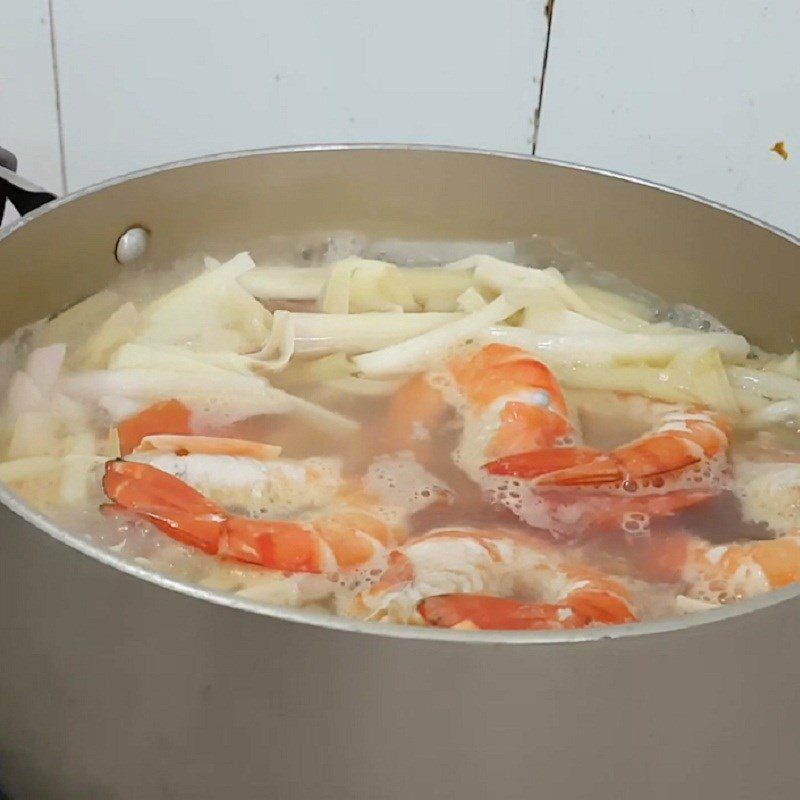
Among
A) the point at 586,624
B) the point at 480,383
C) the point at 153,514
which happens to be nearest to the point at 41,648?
the point at 153,514

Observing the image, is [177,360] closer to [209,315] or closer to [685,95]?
[209,315]

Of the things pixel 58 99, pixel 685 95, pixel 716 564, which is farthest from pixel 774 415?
pixel 58 99

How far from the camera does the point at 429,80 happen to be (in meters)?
1.06

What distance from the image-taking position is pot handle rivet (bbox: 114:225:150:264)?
2.87 ft

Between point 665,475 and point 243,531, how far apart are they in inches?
12.4

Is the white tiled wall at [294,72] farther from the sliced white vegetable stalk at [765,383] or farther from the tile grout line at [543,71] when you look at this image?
the sliced white vegetable stalk at [765,383]

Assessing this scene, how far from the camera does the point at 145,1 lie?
1.06 meters

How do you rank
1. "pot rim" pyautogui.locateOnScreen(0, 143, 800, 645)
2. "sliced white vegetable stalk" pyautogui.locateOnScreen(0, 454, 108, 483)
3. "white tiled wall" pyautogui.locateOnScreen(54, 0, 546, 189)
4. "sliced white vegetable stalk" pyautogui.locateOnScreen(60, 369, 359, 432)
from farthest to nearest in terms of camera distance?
"white tiled wall" pyautogui.locateOnScreen(54, 0, 546, 189), "sliced white vegetable stalk" pyautogui.locateOnScreen(60, 369, 359, 432), "sliced white vegetable stalk" pyautogui.locateOnScreen(0, 454, 108, 483), "pot rim" pyautogui.locateOnScreen(0, 143, 800, 645)

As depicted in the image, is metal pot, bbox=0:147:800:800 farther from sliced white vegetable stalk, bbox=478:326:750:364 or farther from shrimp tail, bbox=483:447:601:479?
sliced white vegetable stalk, bbox=478:326:750:364

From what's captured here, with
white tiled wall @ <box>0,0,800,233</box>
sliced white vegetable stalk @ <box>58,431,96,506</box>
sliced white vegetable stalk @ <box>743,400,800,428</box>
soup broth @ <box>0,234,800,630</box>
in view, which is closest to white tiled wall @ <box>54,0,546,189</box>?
white tiled wall @ <box>0,0,800,233</box>

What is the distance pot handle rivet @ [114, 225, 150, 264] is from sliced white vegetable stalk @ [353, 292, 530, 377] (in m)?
0.21

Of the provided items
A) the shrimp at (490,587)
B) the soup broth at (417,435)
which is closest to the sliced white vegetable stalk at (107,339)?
the soup broth at (417,435)

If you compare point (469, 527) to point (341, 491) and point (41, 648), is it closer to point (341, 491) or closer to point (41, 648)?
point (341, 491)

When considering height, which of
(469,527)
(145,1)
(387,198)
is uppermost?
(145,1)
